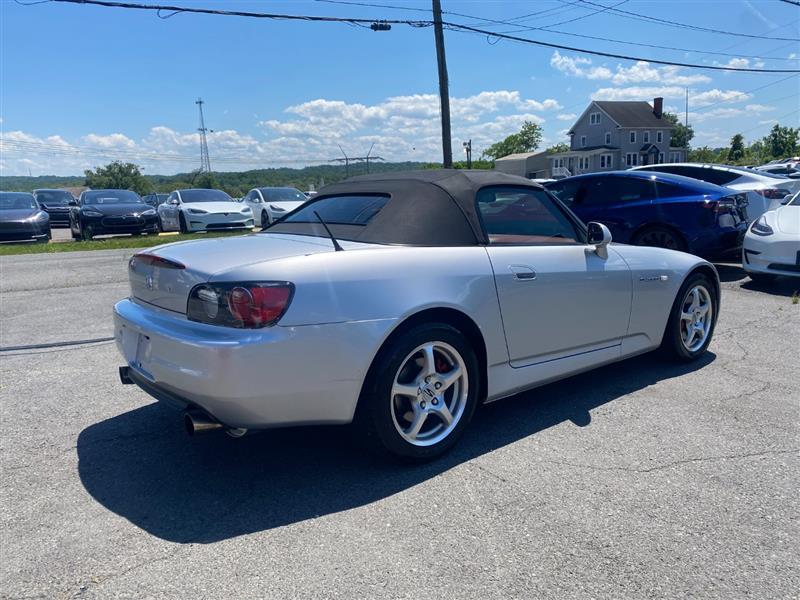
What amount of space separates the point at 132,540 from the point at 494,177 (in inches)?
111

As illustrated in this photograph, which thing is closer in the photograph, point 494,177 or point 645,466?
point 645,466

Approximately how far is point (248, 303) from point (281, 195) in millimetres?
17934

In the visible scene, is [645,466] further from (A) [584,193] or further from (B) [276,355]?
(A) [584,193]

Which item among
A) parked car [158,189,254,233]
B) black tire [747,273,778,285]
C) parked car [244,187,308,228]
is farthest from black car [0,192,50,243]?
black tire [747,273,778,285]

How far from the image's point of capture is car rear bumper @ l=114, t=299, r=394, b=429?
2635 mm

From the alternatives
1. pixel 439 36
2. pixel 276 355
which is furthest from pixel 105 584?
pixel 439 36

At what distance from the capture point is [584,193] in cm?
960

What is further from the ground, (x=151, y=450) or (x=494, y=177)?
(x=494, y=177)

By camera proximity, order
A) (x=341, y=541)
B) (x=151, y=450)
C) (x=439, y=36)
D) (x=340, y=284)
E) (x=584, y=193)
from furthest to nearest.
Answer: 1. (x=439, y=36)
2. (x=584, y=193)
3. (x=151, y=450)
4. (x=340, y=284)
5. (x=341, y=541)

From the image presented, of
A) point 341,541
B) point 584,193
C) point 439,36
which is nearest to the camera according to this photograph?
point 341,541

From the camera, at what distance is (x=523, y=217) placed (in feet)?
13.1

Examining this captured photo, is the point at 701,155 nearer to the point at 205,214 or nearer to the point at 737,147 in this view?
the point at 737,147

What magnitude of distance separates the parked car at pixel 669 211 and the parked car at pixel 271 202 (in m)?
11.1

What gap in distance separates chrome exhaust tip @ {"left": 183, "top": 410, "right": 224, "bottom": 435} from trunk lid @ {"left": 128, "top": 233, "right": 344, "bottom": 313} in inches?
20.2
